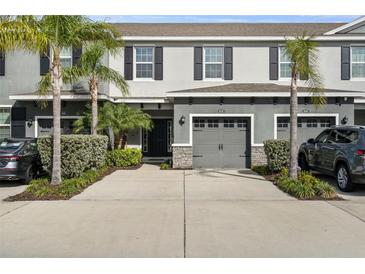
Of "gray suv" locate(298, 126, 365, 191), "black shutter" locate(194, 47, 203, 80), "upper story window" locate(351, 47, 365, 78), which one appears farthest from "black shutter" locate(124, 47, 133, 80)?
"upper story window" locate(351, 47, 365, 78)

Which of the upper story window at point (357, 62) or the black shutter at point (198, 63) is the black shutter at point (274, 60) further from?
the upper story window at point (357, 62)

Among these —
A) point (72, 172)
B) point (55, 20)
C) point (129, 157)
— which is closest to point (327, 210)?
point (72, 172)

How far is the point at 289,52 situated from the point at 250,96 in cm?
436

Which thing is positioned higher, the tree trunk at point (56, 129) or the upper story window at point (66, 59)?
the upper story window at point (66, 59)

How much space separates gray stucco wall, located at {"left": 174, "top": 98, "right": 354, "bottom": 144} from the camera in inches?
631

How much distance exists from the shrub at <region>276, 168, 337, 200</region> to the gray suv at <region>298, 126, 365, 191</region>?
28.1 inches

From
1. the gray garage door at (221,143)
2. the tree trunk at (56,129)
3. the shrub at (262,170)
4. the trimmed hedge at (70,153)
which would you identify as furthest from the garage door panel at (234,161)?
the tree trunk at (56,129)

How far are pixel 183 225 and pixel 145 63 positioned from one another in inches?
531

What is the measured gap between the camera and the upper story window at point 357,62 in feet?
61.7

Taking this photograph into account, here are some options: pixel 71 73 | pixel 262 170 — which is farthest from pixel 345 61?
pixel 71 73

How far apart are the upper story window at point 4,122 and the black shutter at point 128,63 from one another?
6017 mm

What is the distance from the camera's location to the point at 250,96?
15.8 m

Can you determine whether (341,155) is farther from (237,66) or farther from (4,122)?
(4,122)

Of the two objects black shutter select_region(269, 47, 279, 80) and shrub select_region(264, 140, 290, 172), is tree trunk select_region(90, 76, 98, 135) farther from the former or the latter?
black shutter select_region(269, 47, 279, 80)
